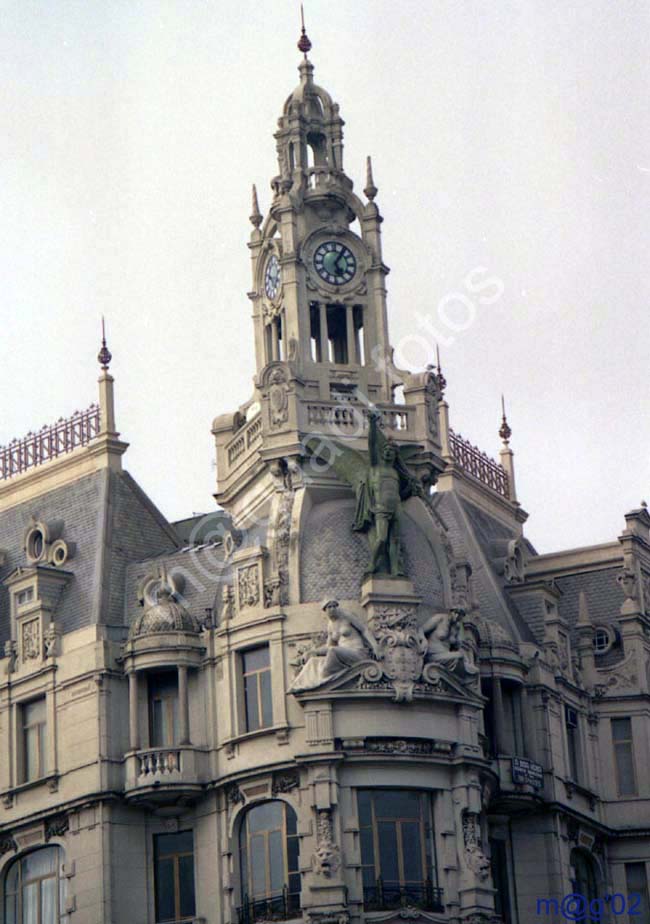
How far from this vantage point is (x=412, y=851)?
81.3 meters

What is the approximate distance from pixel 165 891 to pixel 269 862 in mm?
3827

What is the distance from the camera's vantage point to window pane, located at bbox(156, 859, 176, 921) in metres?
83.8

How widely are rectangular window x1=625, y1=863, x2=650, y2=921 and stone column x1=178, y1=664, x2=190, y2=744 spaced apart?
54.3 ft

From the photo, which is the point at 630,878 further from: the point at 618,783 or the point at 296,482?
the point at 296,482

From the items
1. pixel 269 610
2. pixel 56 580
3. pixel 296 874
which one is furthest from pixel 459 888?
pixel 56 580

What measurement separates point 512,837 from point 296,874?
9.67 meters

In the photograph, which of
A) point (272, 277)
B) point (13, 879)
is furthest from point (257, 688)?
point (272, 277)

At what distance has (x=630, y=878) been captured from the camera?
91938 mm

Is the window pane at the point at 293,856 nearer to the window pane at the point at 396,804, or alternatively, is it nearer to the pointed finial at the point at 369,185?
the window pane at the point at 396,804

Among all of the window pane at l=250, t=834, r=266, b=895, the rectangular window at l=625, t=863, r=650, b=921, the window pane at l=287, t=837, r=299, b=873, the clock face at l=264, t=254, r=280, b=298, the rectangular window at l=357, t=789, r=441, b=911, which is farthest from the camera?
the rectangular window at l=625, t=863, r=650, b=921

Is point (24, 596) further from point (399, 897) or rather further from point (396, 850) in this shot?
point (399, 897)

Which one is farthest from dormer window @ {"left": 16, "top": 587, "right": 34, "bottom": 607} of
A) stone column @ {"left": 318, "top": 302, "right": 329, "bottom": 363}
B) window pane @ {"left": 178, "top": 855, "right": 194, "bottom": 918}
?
stone column @ {"left": 318, "top": 302, "right": 329, "bottom": 363}

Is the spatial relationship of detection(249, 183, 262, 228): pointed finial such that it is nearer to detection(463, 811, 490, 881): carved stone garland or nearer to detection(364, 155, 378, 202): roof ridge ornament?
detection(364, 155, 378, 202): roof ridge ornament

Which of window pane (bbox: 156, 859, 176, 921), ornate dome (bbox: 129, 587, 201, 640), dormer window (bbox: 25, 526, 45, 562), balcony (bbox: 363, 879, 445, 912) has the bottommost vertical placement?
balcony (bbox: 363, 879, 445, 912)
